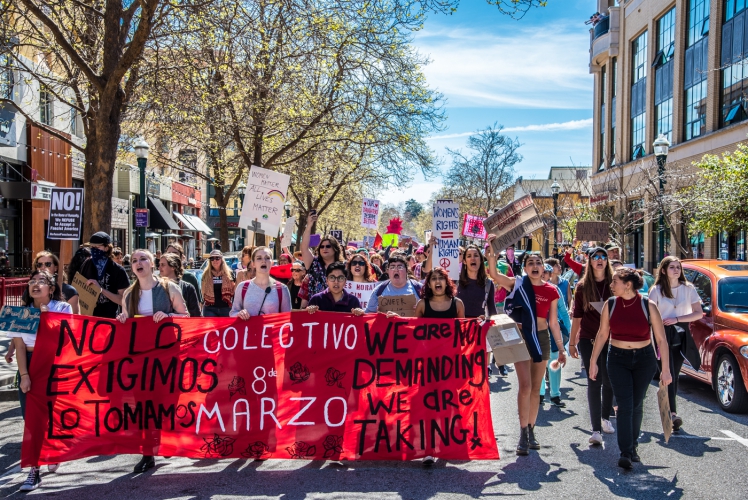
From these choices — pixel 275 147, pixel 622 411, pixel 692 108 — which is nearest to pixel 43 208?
pixel 275 147

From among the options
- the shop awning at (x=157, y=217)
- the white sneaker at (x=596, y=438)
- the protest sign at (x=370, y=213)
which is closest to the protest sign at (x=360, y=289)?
the white sneaker at (x=596, y=438)

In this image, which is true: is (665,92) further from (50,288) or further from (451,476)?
(50,288)

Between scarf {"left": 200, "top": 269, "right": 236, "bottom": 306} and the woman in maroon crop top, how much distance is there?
518cm

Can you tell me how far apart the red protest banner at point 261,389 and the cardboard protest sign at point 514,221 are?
5.24ft

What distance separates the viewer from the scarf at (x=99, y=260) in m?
8.28

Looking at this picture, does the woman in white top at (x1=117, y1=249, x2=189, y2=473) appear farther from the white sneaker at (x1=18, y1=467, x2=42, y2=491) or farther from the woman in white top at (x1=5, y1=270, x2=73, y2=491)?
the white sneaker at (x1=18, y1=467, x2=42, y2=491)

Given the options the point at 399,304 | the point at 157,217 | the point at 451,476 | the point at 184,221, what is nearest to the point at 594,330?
the point at 399,304

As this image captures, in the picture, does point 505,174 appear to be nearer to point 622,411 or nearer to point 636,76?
point 636,76

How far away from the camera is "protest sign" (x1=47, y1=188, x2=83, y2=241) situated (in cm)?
1091

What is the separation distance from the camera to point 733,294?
28.3ft

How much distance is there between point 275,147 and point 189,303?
1642cm

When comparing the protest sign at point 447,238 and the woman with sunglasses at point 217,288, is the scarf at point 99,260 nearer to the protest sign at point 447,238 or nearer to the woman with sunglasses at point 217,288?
the woman with sunglasses at point 217,288

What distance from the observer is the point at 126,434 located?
227 inches

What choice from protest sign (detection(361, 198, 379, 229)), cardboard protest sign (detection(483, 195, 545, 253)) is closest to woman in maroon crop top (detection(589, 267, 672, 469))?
cardboard protest sign (detection(483, 195, 545, 253))
